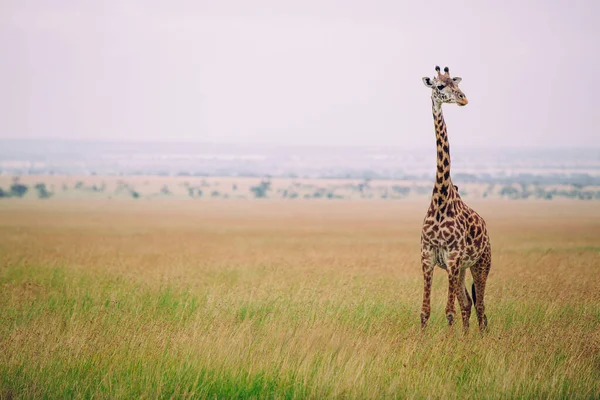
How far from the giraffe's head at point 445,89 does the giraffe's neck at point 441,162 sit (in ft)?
0.61

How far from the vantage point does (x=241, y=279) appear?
49.8ft

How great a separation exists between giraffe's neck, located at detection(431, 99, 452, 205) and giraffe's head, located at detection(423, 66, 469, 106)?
7.3 inches

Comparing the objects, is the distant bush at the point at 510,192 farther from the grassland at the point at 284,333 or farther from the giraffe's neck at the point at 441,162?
the giraffe's neck at the point at 441,162

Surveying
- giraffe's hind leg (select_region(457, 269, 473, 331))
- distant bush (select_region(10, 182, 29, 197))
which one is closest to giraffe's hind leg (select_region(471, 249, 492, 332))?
giraffe's hind leg (select_region(457, 269, 473, 331))

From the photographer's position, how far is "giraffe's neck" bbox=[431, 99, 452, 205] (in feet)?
32.3

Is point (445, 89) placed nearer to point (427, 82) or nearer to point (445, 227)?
point (427, 82)

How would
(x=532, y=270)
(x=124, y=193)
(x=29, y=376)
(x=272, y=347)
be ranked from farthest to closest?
1. (x=124, y=193)
2. (x=532, y=270)
3. (x=272, y=347)
4. (x=29, y=376)

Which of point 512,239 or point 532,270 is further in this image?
point 512,239

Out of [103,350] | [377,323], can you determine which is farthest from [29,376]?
[377,323]

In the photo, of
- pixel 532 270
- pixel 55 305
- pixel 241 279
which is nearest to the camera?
pixel 55 305

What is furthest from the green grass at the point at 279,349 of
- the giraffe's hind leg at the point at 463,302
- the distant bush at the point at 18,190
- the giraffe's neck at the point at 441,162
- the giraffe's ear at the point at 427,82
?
the distant bush at the point at 18,190

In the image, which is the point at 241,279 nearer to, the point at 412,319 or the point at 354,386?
the point at 412,319

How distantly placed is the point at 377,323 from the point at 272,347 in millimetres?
1975

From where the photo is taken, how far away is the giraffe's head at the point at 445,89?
938cm
